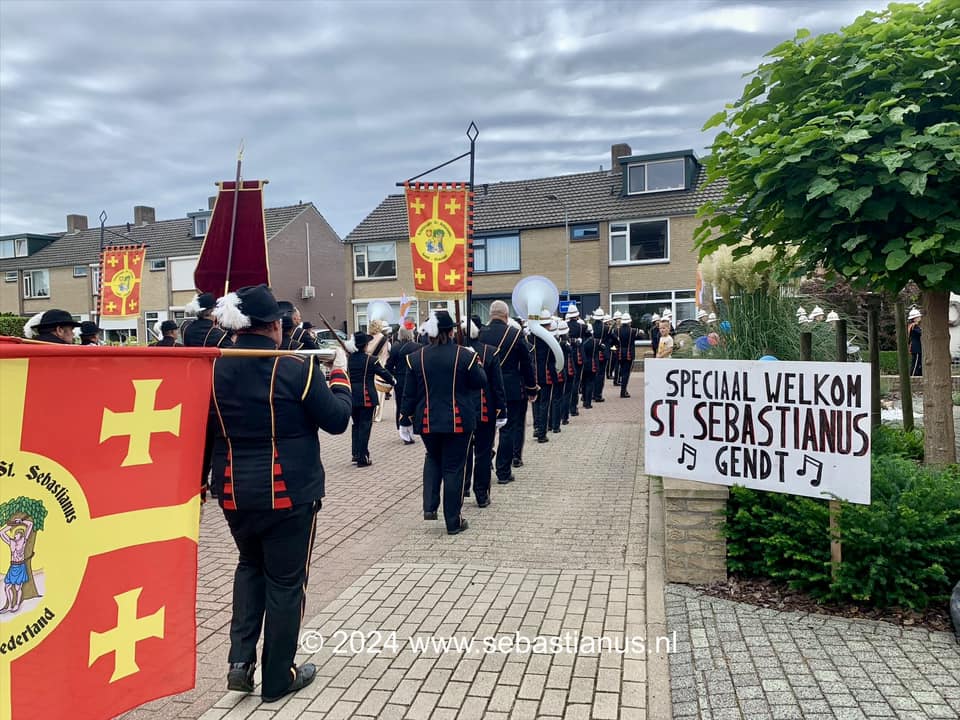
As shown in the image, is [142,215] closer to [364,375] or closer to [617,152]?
[617,152]

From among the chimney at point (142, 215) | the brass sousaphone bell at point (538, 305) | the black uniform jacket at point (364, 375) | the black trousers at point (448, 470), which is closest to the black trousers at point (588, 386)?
the brass sousaphone bell at point (538, 305)

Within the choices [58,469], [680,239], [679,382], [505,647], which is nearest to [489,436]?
[679,382]

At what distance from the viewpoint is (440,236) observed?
31.0ft

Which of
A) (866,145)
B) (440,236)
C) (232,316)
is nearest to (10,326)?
(440,236)

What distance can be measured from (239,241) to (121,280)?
834 centimetres

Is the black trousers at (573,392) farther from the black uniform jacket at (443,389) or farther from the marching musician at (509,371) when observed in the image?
the black uniform jacket at (443,389)

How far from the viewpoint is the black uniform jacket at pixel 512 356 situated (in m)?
8.84

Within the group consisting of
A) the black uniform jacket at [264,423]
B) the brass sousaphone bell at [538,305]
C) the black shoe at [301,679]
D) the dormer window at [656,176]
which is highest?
the dormer window at [656,176]

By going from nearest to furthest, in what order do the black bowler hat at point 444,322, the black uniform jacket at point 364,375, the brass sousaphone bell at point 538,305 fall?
the black bowler hat at point 444,322 → the black uniform jacket at point 364,375 → the brass sousaphone bell at point 538,305

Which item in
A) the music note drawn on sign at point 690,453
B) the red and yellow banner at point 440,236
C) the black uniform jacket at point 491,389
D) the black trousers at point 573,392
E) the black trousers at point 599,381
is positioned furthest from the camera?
the black trousers at point 599,381

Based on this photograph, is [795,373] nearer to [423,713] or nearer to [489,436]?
[423,713]

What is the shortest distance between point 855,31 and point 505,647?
14.7 ft

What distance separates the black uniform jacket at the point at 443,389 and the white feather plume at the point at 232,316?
A: 120 inches

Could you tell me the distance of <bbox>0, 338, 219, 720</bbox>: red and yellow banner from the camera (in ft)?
7.48
